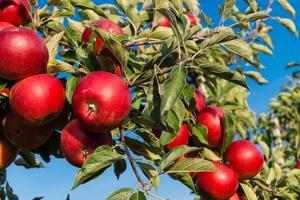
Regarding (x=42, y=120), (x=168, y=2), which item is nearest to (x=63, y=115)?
(x=42, y=120)

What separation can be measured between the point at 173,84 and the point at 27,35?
61 centimetres

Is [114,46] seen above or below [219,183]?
above

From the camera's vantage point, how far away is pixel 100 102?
1.69 m

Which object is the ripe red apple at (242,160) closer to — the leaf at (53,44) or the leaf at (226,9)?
the leaf at (226,9)

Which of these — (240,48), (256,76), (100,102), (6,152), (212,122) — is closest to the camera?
(100,102)

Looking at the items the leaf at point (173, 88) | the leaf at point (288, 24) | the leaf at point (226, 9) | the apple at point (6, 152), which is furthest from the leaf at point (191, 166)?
the leaf at point (288, 24)

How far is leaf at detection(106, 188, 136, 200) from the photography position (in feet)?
5.49

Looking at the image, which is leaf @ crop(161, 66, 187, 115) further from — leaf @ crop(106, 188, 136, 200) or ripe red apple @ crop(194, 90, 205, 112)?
ripe red apple @ crop(194, 90, 205, 112)

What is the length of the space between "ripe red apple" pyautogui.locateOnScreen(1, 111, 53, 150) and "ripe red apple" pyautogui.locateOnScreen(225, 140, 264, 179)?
0.96 meters

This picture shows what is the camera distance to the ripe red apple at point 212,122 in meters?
2.30

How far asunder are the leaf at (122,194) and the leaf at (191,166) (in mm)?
160

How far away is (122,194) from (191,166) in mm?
262

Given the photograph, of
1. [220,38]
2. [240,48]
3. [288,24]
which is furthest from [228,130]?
[288,24]

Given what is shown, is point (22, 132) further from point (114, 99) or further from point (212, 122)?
point (212, 122)
